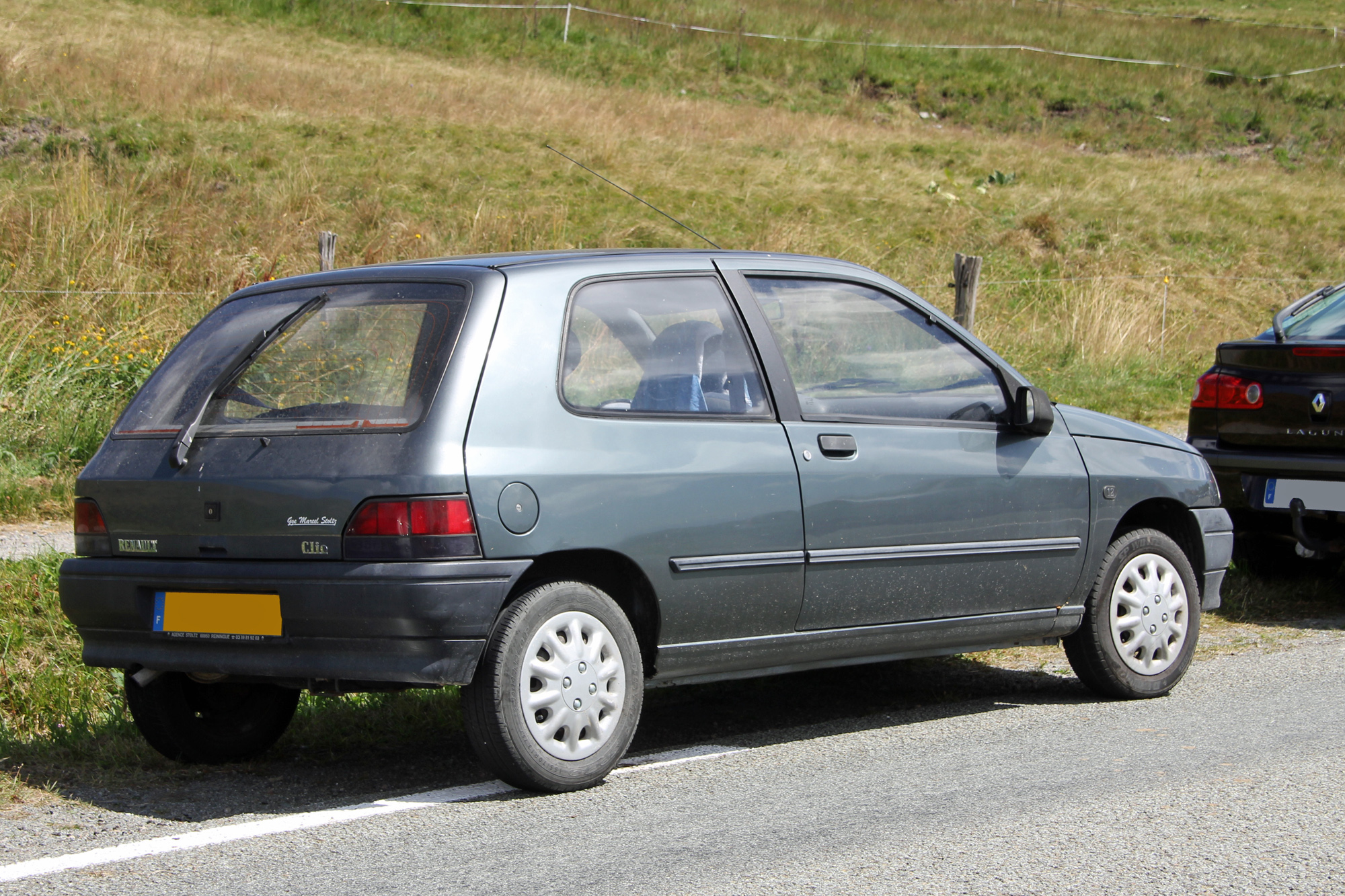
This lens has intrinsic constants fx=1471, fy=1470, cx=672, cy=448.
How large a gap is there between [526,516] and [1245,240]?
22.9 m

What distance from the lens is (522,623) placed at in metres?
4.29

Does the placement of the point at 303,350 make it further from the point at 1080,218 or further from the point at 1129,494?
the point at 1080,218

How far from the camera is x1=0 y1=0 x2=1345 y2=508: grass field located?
41.7 ft

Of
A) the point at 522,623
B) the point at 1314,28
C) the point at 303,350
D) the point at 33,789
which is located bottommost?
the point at 33,789

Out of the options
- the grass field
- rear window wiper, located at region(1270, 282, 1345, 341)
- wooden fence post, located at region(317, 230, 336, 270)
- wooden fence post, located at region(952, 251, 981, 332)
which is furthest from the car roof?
wooden fence post, located at region(952, 251, 981, 332)

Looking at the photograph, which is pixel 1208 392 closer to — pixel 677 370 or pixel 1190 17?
pixel 677 370

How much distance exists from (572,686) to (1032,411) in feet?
6.99

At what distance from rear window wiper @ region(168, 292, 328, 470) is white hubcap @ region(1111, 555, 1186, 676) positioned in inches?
129

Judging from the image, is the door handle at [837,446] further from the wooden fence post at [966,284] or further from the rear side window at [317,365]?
the wooden fence post at [966,284]

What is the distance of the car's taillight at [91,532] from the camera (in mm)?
4680

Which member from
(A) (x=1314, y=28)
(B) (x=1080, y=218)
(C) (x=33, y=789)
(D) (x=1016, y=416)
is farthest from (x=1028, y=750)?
(A) (x=1314, y=28)

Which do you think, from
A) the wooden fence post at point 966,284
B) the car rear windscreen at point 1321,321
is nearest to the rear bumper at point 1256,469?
the car rear windscreen at point 1321,321

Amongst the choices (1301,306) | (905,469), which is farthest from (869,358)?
(1301,306)

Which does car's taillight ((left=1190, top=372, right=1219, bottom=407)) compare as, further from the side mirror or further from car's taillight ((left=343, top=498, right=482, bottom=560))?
car's taillight ((left=343, top=498, right=482, bottom=560))
